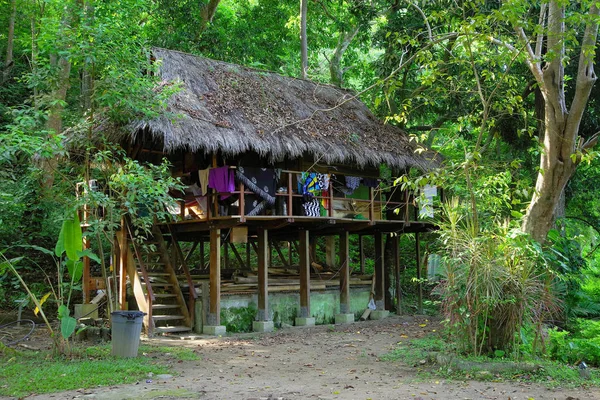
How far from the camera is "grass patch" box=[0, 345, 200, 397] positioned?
24.4ft

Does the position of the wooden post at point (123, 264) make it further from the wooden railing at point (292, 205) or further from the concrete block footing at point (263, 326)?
the concrete block footing at point (263, 326)

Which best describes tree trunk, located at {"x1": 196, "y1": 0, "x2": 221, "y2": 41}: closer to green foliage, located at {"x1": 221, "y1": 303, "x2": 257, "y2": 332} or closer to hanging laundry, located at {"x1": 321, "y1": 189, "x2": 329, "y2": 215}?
hanging laundry, located at {"x1": 321, "y1": 189, "x2": 329, "y2": 215}

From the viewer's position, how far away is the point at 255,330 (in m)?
14.0

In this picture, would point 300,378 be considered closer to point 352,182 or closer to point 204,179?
point 204,179

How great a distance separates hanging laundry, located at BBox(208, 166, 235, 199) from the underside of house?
0.02 metres

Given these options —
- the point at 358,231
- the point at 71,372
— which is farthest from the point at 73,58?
the point at 358,231

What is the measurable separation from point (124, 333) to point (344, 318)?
7566mm

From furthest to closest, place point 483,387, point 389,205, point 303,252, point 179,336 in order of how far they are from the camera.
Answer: point 389,205 → point 303,252 → point 179,336 → point 483,387

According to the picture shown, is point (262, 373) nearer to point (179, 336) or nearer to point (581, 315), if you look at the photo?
point (179, 336)

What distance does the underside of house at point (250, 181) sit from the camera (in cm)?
1309

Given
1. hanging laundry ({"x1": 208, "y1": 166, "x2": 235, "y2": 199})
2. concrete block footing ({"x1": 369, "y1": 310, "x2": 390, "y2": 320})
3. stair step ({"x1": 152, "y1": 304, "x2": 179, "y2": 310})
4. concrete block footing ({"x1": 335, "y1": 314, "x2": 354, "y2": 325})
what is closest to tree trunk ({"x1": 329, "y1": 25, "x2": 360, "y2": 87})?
concrete block footing ({"x1": 369, "y1": 310, "x2": 390, "y2": 320})

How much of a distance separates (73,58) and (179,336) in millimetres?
5786

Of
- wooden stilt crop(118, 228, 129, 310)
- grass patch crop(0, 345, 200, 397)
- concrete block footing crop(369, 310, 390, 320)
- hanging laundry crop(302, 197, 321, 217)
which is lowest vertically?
concrete block footing crop(369, 310, 390, 320)

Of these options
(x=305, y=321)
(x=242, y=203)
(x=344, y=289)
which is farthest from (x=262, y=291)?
(x=344, y=289)
